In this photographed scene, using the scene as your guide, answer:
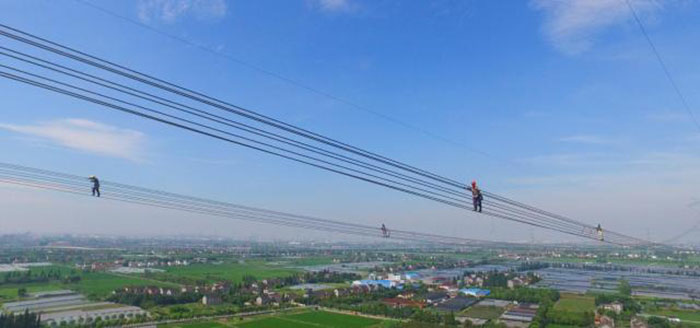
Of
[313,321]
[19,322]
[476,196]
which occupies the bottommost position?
[313,321]

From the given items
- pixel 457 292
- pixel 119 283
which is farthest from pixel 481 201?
pixel 119 283

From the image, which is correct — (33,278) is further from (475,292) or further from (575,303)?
(575,303)

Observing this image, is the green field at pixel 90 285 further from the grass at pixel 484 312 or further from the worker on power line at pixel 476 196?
the worker on power line at pixel 476 196

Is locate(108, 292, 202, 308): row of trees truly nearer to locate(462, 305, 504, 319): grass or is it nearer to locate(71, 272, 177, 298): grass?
locate(71, 272, 177, 298): grass

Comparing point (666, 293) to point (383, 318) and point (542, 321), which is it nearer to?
point (542, 321)

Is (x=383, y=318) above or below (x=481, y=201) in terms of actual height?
below

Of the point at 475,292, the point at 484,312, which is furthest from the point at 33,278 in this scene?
the point at 484,312

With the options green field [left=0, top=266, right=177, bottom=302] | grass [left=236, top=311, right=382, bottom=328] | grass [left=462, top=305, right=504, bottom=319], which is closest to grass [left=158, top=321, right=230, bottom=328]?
grass [left=236, top=311, right=382, bottom=328]
